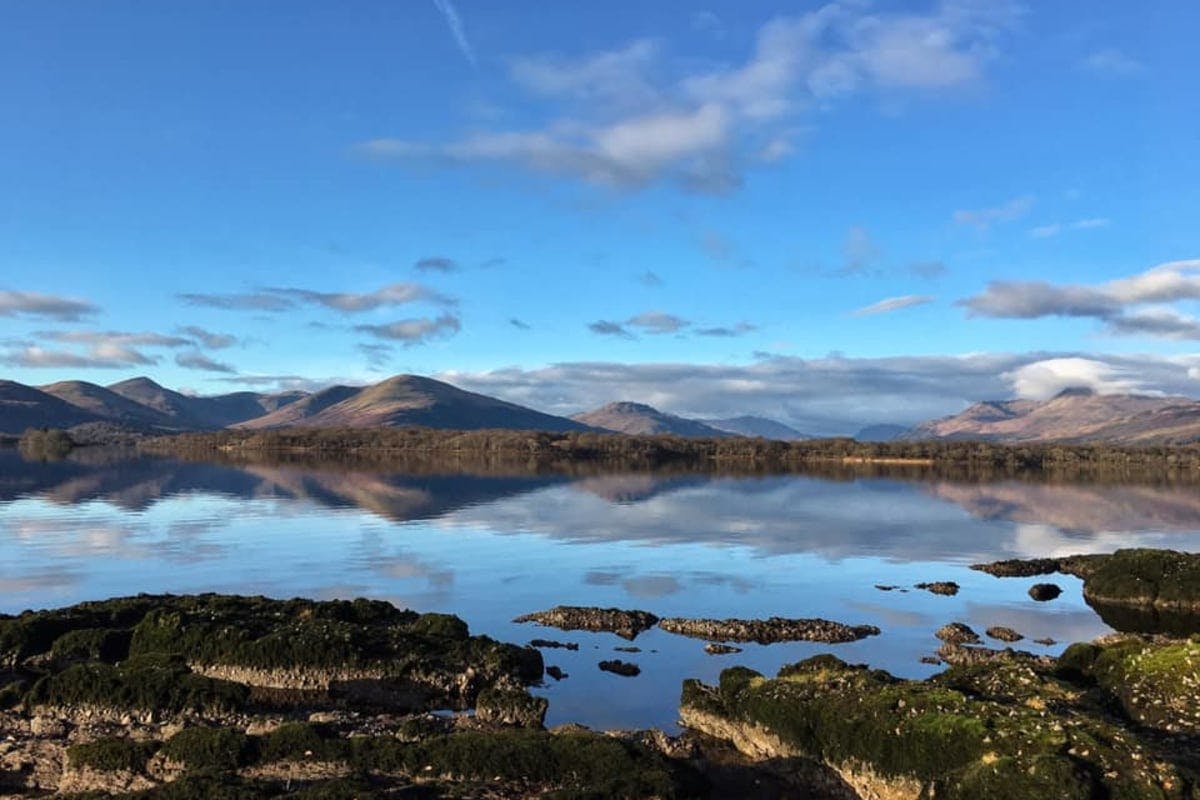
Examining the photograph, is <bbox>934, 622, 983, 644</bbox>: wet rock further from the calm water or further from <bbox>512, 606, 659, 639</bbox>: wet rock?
<bbox>512, 606, 659, 639</bbox>: wet rock

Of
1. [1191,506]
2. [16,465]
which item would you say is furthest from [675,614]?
[16,465]

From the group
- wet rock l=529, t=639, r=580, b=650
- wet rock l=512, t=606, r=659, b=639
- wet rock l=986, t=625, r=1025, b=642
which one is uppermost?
wet rock l=512, t=606, r=659, b=639

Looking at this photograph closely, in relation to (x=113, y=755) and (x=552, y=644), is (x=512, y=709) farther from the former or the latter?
(x=552, y=644)

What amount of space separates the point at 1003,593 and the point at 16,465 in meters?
180

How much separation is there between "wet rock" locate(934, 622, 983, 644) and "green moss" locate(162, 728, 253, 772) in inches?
1174

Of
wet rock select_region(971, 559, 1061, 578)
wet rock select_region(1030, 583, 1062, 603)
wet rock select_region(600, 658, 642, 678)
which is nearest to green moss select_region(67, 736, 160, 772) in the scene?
wet rock select_region(600, 658, 642, 678)

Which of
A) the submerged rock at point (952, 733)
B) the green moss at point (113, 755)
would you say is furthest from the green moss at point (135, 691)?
the submerged rock at point (952, 733)

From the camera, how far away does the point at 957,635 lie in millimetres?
38844

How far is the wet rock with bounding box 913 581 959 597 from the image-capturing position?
51.1m

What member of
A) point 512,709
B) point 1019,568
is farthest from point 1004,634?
point 512,709

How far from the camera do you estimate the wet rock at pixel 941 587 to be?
51094 millimetres

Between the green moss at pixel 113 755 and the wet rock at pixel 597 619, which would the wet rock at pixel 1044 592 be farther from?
the green moss at pixel 113 755

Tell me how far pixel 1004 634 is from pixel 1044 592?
44.4 ft

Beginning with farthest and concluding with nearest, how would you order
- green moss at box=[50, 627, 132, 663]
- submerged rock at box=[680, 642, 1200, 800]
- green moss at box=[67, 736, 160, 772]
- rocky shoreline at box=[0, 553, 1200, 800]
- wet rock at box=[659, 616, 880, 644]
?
1. wet rock at box=[659, 616, 880, 644]
2. green moss at box=[50, 627, 132, 663]
3. green moss at box=[67, 736, 160, 772]
4. rocky shoreline at box=[0, 553, 1200, 800]
5. submerged rock at box=[680, 642, 1200, 800]
